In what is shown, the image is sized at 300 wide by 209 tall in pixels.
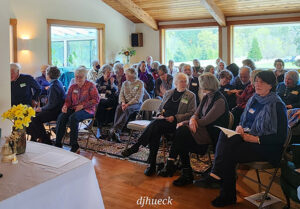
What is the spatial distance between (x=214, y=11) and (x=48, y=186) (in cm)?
738

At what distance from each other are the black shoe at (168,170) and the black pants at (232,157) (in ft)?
2.35

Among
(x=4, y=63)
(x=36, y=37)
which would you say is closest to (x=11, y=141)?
(x=4, y=63)

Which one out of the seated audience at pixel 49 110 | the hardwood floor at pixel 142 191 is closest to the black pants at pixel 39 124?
the seated audience at pixel 49 110

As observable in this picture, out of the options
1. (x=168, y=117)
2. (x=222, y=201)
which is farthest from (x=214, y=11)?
(x=222, y=201)

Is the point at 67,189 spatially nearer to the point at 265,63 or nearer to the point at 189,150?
the point at 189,150

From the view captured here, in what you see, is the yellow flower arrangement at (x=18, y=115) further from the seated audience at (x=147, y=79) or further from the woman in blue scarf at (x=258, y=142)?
the seated audience at (x=147, y=79)

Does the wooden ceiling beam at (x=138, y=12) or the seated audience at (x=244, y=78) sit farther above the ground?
the wooden ceiling beam at (x=138, y=12)

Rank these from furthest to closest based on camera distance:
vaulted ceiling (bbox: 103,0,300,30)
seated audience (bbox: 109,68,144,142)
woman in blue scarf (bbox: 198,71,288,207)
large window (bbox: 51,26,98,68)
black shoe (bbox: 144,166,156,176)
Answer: large window (bbox: 51,26,98,68) < vaulted ceiling (bbox: 103,0,300,30) < seated audience (bbox: 109,68,144,142) < black shoe (bbox: 144,166,156,176) < woman in blue scarf (bbox: 198,71,288,207)

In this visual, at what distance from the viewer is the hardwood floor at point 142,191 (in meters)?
2.71

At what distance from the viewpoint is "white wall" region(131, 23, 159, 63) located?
34.1ft

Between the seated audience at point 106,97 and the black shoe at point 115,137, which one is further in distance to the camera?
the seated audience at point 106,97

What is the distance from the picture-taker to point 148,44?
10.5 meters

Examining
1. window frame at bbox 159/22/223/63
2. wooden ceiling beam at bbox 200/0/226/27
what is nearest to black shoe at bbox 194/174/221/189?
wooden ceiling beam at bbox 200/0/226/27

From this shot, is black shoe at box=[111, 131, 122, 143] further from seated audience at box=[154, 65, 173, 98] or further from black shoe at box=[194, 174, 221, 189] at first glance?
black shoe at box=[194, 174, 221, 189]
